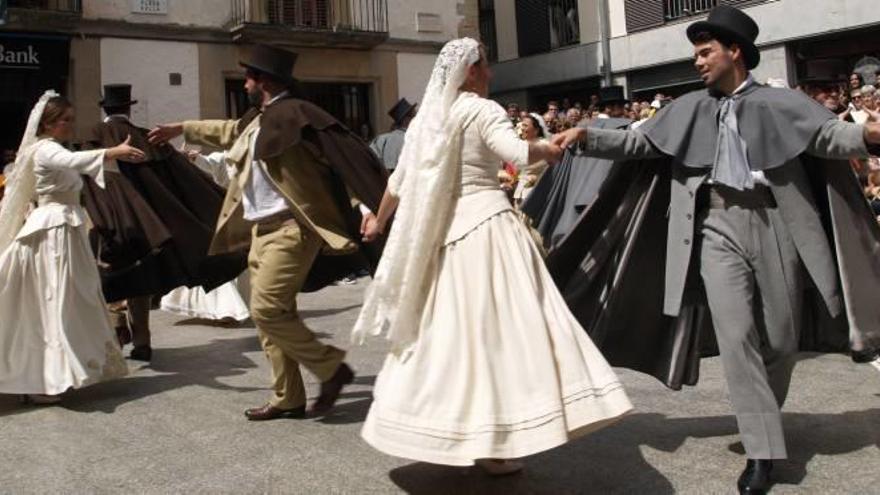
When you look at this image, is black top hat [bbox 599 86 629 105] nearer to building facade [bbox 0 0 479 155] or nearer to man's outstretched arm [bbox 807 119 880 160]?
man's outstretched arm [bbox 807 119 880 160]

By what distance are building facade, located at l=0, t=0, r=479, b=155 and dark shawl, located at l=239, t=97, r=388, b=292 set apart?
12303mm

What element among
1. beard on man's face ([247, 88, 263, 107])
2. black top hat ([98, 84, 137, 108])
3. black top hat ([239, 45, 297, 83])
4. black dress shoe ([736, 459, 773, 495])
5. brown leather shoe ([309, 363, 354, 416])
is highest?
black top hat ([98, 84, 137, 108])

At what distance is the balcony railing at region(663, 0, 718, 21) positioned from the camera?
20.2 meters

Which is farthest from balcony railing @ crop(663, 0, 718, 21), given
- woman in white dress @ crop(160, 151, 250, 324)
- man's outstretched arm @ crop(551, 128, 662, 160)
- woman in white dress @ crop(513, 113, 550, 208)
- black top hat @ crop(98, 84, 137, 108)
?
man's outstretched arm @ crop(551, 128, 662, 160)

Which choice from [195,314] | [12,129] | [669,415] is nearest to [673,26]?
[12,129]

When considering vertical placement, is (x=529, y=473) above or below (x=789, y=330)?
below

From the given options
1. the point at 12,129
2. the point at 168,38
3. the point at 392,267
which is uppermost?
the point at 168,38

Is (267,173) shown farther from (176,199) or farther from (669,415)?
(669,415)

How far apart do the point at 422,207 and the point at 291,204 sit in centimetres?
134

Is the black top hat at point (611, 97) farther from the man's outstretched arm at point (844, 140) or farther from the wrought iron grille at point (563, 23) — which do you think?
the wrought iron grille at point (563, 23)

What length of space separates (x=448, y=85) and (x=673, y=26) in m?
17.8

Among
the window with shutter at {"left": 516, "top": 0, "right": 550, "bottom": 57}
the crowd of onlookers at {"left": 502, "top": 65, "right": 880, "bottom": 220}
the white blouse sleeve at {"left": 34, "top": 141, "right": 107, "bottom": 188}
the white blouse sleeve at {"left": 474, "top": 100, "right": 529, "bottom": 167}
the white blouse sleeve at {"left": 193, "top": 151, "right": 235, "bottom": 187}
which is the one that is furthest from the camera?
the window with shutter at {"left": 516, "top": 0, "right": 550, "bottom": 57}

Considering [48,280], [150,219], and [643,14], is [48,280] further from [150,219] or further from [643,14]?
[643,14]

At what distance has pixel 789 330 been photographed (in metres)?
3.91
